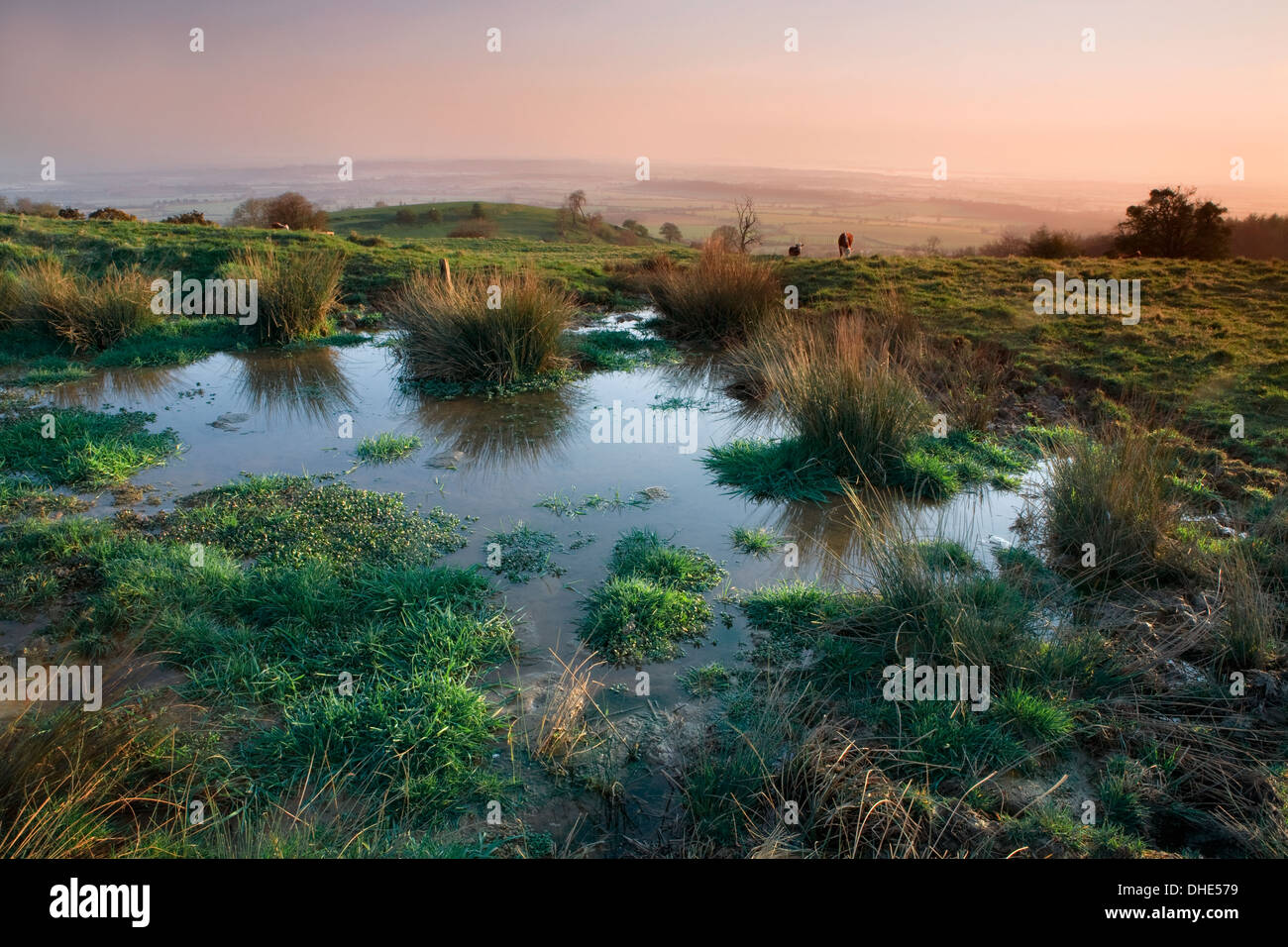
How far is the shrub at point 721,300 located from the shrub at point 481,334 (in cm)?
279

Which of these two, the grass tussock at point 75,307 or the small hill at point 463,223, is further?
the small hill at point 463,223

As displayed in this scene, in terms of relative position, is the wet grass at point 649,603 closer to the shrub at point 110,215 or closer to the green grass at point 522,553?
the green grass at point 522,553

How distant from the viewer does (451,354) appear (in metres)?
8.99

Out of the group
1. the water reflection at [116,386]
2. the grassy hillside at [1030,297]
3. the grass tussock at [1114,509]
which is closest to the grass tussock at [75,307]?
the water reflection at [116,386]

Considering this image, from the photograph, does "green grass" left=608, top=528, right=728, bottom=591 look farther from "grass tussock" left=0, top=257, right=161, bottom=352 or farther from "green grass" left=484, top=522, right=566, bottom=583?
"grass tussock" left=0, top=257, right=161, bottom=352

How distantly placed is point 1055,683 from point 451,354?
23.9ft

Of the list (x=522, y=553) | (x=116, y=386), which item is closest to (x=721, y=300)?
(x=522, y=553)

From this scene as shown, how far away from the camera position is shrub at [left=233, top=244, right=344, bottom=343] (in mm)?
10508

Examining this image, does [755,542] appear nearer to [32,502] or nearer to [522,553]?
[522,553]

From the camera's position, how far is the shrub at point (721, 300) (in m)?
11.2

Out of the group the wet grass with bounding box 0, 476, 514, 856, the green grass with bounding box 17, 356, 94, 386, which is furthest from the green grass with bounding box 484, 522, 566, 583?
the green grass with bounding box 17, 356, 94, 386

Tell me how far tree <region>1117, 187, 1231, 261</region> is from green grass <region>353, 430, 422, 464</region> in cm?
3280

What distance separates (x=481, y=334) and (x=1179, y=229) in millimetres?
33188
